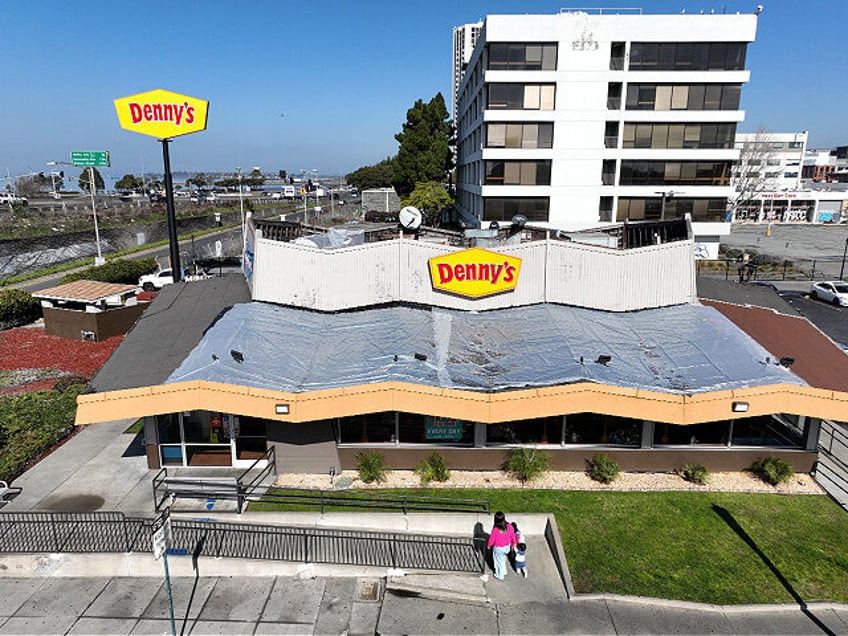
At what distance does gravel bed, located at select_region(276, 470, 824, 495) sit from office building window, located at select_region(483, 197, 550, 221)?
136 feet

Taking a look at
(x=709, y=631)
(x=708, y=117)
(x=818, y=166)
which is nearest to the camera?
(x=709, y=631)

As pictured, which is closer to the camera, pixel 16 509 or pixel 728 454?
pixel 16 509

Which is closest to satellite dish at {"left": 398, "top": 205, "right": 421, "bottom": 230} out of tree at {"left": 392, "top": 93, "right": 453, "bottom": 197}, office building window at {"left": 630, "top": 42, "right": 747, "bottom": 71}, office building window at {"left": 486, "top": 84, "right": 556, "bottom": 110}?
office building window at {"left": 486, "top": 84, "right": 556, "bottom": 110}

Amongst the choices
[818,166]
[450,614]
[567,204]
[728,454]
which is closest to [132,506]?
[450,614]

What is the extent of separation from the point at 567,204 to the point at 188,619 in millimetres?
51885

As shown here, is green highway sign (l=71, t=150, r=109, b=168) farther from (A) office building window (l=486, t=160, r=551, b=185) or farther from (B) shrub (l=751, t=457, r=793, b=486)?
(B) shrub (l=751, t=457, r=793, b=486)

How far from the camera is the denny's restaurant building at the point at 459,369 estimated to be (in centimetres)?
1656

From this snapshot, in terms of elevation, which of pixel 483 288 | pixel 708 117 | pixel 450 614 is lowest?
pixel 450 614

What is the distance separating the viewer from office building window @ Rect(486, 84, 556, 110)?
54.7m

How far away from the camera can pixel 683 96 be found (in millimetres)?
53906

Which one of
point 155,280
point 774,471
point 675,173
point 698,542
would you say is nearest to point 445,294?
point 698,542

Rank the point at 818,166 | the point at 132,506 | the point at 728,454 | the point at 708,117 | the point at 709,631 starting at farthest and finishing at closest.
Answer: the point at 818,166
the point at 708,117
the point at 728,454
the point at 132,506
the point at 709,631

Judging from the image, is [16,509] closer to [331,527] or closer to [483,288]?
[331,527]

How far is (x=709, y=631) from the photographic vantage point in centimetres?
1183
